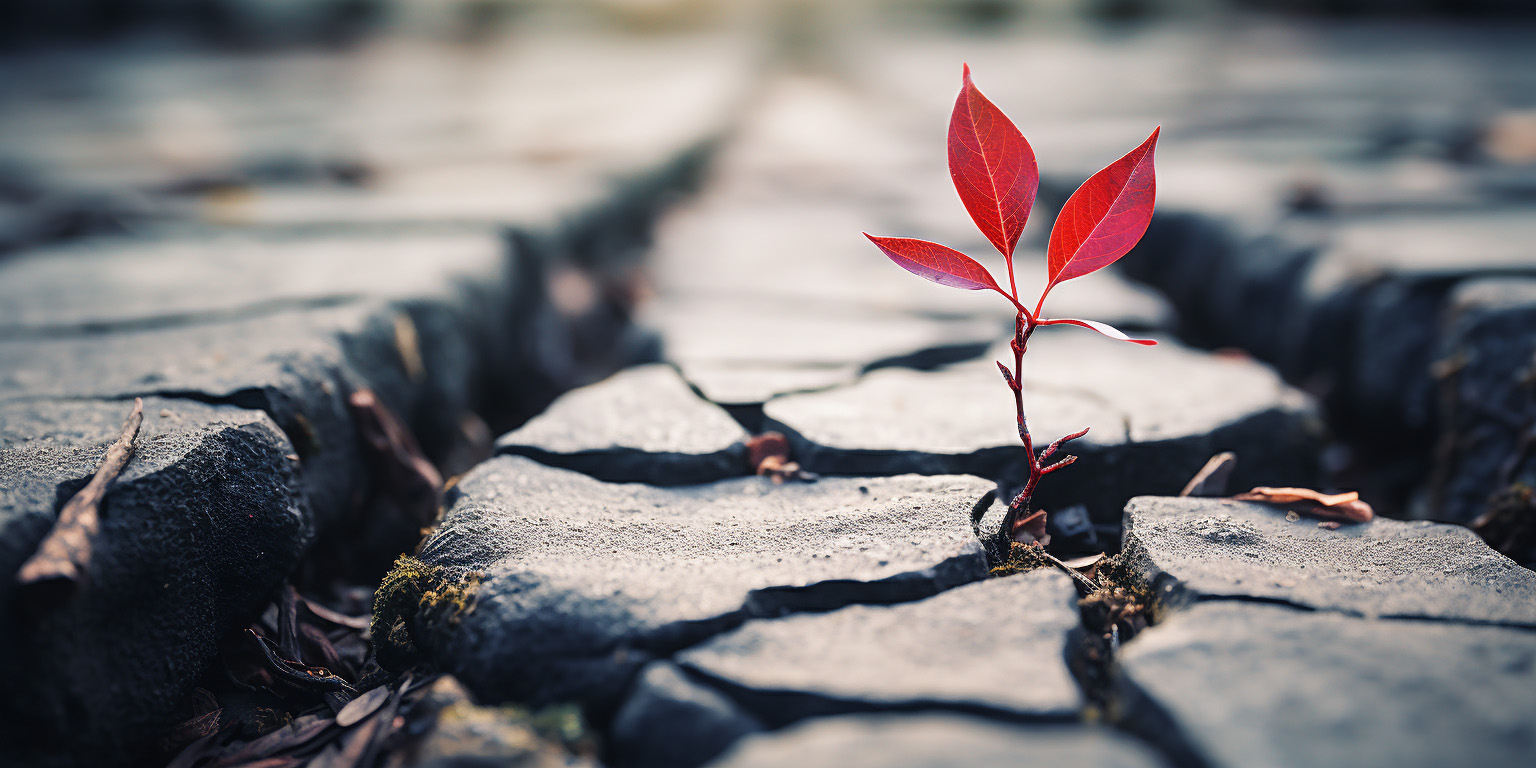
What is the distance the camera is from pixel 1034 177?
66cm

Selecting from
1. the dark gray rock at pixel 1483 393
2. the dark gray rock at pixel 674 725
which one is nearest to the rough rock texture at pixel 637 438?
the dark gray rock at pixel 674 725

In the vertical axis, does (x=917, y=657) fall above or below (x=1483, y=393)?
below

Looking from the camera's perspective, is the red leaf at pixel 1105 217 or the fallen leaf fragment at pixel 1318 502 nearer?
the red leaf at pixel 1105 217

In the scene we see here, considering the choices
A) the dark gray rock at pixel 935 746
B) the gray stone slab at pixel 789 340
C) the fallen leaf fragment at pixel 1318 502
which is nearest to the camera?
the dark gray rock at pixel 935 746

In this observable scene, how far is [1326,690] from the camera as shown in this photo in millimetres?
532

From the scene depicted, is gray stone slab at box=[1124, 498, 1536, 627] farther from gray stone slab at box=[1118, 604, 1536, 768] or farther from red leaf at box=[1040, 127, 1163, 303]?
red leaf at box=[1040, 127, 1163, 303]

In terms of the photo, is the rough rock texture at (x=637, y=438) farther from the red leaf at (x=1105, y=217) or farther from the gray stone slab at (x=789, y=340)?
the red leaf at (x=1105, y=217)

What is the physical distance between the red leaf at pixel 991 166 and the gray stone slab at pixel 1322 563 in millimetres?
327

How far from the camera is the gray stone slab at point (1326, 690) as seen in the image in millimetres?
485

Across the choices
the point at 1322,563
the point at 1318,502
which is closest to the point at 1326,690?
the point at 1322,563

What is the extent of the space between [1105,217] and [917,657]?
398 mm

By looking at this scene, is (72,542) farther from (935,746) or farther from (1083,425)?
(1083,425)

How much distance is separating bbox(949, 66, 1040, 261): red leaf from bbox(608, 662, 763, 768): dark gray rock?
0.43m

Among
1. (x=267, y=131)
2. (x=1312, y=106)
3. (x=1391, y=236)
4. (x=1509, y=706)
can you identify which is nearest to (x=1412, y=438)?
(x=1391, y=236)
